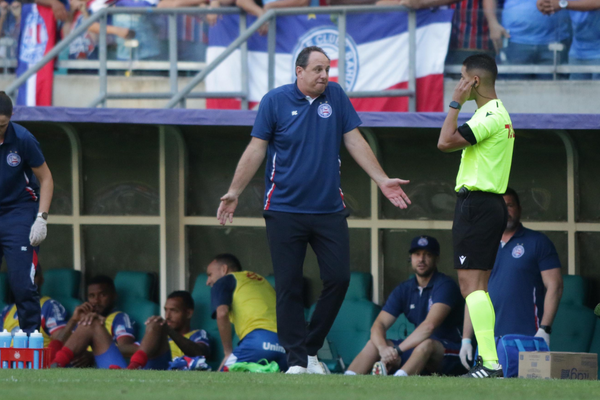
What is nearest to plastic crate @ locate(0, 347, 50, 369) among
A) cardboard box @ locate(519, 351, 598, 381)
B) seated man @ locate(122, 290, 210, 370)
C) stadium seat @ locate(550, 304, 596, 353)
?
seated man @ locate(122, 290, 210, 370)

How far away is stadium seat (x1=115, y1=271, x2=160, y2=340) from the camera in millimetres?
9070

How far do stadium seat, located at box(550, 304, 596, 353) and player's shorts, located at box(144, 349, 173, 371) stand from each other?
3.13 metres

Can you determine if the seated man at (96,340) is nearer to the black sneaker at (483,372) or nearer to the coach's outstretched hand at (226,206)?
the coach's outstretched hand at (226,206)

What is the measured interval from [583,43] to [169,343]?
166 inches

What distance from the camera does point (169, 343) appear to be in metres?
8.59

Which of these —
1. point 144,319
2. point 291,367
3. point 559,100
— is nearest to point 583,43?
point 559,100

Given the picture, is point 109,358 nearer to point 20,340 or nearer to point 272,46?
point 20,340

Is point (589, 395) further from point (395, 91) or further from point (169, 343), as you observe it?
point (169, 343)

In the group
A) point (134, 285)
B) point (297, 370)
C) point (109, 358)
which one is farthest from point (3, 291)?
point (297, 370)

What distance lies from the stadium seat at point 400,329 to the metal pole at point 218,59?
102 inches

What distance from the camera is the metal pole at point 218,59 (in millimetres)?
8078

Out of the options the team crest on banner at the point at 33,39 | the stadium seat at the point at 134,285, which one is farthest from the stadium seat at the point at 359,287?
the team crest on banner at the point at 33,39

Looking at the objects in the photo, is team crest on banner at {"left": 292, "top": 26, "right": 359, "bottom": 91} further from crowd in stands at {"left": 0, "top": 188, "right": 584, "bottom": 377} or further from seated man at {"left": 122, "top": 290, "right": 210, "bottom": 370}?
seated man at {"left": 122, "top": 290, "right": 210, "bottom": 370}

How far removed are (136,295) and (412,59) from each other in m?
Answer: 3.37
